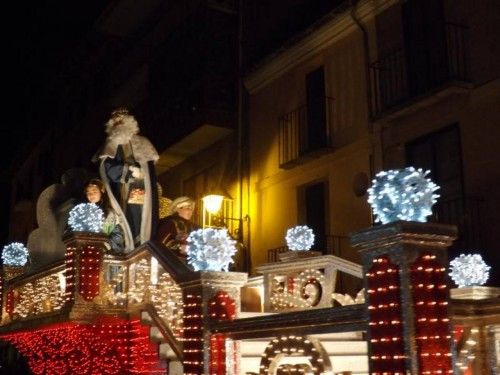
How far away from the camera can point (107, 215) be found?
12383mm

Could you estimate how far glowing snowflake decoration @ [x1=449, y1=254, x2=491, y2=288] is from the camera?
9773mm

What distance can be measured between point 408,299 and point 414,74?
9.87m

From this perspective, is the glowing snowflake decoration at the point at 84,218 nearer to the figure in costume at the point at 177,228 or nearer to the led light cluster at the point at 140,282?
the led light cluster at the point at 140,282

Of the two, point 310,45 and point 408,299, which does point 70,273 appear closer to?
point 408,299

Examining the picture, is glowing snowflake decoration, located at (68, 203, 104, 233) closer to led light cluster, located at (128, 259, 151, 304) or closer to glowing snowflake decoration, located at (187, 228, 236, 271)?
led light cluster, located at (128, 259, 151, 304)

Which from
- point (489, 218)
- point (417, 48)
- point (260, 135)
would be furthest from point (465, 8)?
point (260, 135)

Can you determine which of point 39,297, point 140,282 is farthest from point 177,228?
point 39,297

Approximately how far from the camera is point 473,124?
44.6 feet

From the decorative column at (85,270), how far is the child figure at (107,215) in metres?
0.76

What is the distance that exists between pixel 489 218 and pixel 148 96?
13.9 metres

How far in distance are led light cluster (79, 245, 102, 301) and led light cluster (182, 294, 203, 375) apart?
8.72ft

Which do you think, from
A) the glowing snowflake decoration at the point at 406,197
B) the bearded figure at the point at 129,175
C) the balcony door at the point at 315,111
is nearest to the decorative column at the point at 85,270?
the bearded figure at the point at 129,175

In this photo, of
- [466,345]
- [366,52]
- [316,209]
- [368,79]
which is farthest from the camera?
[316,209]

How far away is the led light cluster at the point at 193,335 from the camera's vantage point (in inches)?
334
